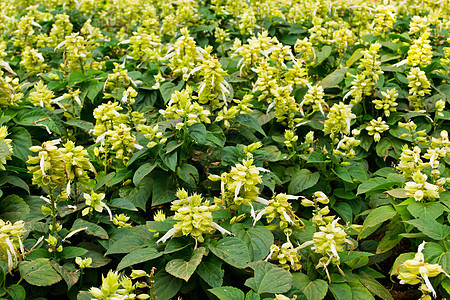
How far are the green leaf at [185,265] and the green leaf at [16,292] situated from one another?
0.67 meters

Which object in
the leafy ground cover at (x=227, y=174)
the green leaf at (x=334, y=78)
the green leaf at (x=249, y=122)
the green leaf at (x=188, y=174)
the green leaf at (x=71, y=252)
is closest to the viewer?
the leafy ground cover at (x=227, y=174)

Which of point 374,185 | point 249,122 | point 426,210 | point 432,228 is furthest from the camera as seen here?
point 249,122

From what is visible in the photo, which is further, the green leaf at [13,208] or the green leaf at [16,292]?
the green leaf at [13,208]

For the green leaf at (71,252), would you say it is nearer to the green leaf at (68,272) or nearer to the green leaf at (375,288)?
the green leaf at (68,272)

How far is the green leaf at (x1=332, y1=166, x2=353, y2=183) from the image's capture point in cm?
297

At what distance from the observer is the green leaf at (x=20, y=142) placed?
2.94 metres

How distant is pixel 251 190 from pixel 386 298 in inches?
37.2

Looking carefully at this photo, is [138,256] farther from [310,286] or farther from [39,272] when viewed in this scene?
[310,286]

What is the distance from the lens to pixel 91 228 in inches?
96.0

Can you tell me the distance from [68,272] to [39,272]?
0.49 feet

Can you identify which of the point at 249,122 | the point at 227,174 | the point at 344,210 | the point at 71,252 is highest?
the point at 227,174

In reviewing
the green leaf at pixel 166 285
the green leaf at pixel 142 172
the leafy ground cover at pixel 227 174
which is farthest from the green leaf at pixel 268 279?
the green leaf at pixel 142 172

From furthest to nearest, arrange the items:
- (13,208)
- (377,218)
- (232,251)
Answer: (13,208)
(377,218)
(232,251)

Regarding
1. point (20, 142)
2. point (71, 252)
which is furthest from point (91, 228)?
point (20, 142)
